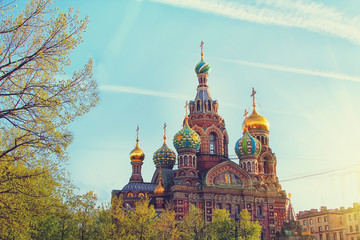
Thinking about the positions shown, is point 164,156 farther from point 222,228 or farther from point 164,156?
point 222,228

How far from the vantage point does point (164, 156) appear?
147 ft

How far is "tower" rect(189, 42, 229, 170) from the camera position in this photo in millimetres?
43250

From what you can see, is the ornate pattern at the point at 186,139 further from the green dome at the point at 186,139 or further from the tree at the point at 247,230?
the tree at the point at 247,230

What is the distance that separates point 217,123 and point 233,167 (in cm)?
693

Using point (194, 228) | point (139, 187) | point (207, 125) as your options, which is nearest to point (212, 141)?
point (207, 125)

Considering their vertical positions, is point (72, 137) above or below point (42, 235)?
above

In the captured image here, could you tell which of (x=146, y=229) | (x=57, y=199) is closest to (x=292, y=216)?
(x=146, y=229)

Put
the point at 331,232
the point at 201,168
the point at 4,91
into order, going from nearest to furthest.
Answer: the point at 4,91, the point at 201,168, the point at 331,232

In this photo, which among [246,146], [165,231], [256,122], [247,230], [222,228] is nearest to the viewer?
[165,231]

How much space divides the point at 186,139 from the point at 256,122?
36.0 ft

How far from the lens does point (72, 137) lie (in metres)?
12.2

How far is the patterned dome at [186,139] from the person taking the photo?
39.8 metres

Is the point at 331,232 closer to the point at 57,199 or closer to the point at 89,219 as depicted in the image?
the point at 89,219

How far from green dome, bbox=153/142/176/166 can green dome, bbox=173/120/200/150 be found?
4.43m
